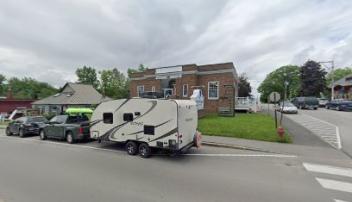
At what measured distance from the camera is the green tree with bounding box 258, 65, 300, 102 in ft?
242

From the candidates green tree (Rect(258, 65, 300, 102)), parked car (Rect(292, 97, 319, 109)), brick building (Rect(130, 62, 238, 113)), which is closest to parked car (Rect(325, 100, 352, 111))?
parked car (Rect(292, 97, 319, 109))

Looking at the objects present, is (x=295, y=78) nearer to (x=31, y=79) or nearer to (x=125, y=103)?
(x=125, y=103)

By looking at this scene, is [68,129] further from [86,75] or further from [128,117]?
[86,75]

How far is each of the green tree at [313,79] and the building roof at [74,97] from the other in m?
51.2

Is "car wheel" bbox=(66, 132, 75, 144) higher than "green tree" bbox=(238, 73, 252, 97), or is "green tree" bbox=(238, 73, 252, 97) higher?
"green tree" bbox=(238, 73, 252, 97)

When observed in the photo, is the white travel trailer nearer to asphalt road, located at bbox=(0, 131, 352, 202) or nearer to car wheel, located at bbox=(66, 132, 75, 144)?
asphalt road, located at bbox=(0, 131, 352, 202)

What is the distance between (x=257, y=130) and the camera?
13.3m

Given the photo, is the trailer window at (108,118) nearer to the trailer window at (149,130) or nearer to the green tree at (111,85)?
the trailer window at (149,130)

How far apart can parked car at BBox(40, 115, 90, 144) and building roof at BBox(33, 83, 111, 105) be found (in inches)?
864

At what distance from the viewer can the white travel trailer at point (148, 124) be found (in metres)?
8.20

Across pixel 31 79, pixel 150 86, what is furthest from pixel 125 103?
pixel 31 79

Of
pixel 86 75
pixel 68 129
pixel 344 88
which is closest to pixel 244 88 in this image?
pixel 344 88

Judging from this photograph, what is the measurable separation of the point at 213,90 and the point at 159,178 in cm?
1889

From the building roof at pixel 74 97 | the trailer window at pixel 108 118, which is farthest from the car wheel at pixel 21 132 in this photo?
the building roof at pixel 74 97
